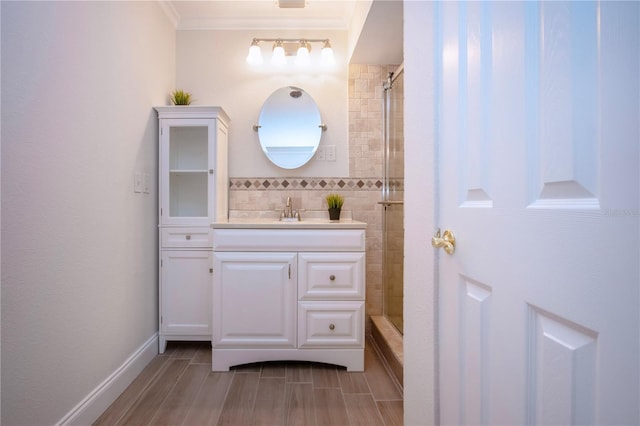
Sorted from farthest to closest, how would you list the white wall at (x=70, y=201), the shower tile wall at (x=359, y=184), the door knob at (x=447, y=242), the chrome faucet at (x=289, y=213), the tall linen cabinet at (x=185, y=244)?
1. the shower tile wall at (x=359, y=184)
2. the chrome faucet at (x=289, y=213)
3. the tall linen cabinet at (x=185, y=244)
4. the white wall at (x=70, y=201)
5. the door knob at (x=447, y=242)

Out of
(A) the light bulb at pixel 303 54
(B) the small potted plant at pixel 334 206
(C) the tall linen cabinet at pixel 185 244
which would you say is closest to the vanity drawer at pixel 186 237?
(C) the tall linen cabinet at pixel 185 244

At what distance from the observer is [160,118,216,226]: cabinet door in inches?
84.9

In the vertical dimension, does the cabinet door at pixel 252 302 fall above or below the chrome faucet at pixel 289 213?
below

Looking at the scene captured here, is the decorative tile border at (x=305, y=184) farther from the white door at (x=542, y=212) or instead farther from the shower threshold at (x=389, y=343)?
the white door at (x=542, y=212)

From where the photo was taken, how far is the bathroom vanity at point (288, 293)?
75.0 inches

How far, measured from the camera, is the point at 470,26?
698 mm

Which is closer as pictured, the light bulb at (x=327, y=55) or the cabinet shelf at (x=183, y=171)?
the cabinet shelf at (x=183, y=171)

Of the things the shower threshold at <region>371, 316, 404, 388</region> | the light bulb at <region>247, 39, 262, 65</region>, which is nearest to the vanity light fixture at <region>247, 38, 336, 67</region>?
the light bulb at <region>247, 39, 262, 65</region>

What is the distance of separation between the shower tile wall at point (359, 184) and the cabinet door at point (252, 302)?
681 mm

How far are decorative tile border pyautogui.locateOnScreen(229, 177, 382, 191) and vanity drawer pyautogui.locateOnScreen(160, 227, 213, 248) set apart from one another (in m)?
0.46

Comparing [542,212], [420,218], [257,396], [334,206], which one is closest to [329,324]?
[257,396]

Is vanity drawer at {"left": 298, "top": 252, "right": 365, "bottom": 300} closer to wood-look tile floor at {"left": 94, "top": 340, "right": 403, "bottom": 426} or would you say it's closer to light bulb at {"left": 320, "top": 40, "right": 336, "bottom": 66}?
wood-look tile floor at {"left": 94, "top": 340, "right": 403, "bottom": 426}

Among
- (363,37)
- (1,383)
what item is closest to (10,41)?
(1,383)

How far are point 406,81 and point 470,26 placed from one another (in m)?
0.33
